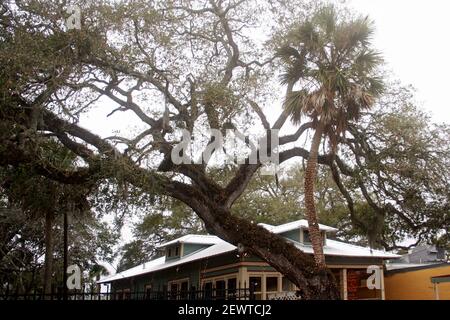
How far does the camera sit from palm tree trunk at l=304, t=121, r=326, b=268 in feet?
44.9

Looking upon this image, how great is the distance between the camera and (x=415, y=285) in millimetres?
22906

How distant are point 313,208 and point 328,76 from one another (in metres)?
3.79

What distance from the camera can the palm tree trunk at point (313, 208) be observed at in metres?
13.7

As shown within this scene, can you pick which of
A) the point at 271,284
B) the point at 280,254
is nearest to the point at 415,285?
the point at 271,284

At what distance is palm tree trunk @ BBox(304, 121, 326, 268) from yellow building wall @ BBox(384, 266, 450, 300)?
1034cm

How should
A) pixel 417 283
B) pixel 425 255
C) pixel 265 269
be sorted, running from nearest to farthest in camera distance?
pixel 265 269 → pixel 417 283 → pixel 425 255

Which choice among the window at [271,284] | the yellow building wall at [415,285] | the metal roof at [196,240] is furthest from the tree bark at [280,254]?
the metal roof at [196,240]

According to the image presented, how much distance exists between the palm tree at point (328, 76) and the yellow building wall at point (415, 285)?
10.5 meters

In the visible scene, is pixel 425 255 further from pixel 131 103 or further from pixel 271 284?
pixel 131 103

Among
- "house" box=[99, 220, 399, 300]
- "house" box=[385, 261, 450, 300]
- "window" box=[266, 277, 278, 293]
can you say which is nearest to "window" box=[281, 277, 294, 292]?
"house" box=[99, 220, 399, 300]

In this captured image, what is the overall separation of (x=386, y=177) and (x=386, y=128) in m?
1.66
